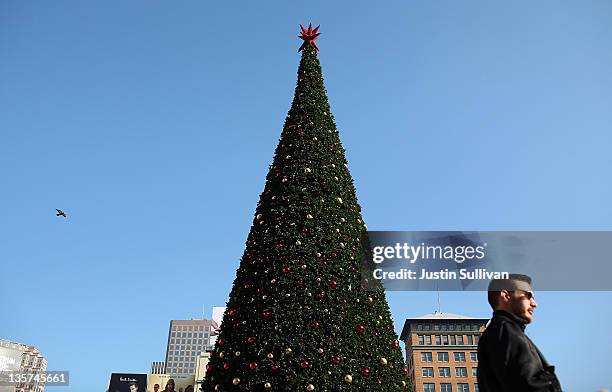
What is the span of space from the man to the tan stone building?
9212cm

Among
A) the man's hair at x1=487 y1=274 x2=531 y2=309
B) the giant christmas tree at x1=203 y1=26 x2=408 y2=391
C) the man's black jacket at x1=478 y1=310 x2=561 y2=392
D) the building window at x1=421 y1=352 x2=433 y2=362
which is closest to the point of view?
the man's black jacket at x1=478 y1=310 x2=561 y2=392

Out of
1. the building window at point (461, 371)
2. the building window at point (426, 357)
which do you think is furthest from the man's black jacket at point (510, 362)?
the building window at point (461, 371)

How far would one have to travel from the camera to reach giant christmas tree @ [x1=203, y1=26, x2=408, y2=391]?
791 centimetres

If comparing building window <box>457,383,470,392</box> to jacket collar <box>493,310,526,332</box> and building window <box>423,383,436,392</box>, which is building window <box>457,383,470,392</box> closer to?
building window <box>423,383,436,392</box>

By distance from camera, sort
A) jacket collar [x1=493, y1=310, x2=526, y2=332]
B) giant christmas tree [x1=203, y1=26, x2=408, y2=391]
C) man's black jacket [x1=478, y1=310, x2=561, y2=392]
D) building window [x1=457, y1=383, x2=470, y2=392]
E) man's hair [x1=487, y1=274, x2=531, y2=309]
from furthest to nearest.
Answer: building window [x1=457, y1=383, x2=470, y2=392], giant christmas tree [x1=203, y1=26, x2=408, y2=391], man's hair [x1=487, y1=274, x2=531, y2=309], jacket collar [x1=493, y1=310, x2=526, y2=332], man's black jacket [x1=478, y1=310, x2=561, y2=392]

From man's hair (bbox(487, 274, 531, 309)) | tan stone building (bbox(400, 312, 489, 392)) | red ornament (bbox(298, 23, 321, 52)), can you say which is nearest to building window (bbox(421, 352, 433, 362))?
tan stone building (bbox(400, 312, 489, 392))

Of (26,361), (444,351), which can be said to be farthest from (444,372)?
(26,361)

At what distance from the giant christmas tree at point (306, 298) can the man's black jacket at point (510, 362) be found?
426 centimetres

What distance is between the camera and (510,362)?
366cm

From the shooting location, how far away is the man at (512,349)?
3553 mm

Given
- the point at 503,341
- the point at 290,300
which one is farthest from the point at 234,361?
the point at 503,341

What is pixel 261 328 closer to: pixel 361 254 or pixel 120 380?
pixel 361 254

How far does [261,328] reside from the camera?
8344 millimetres

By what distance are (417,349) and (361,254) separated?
88.9 m
